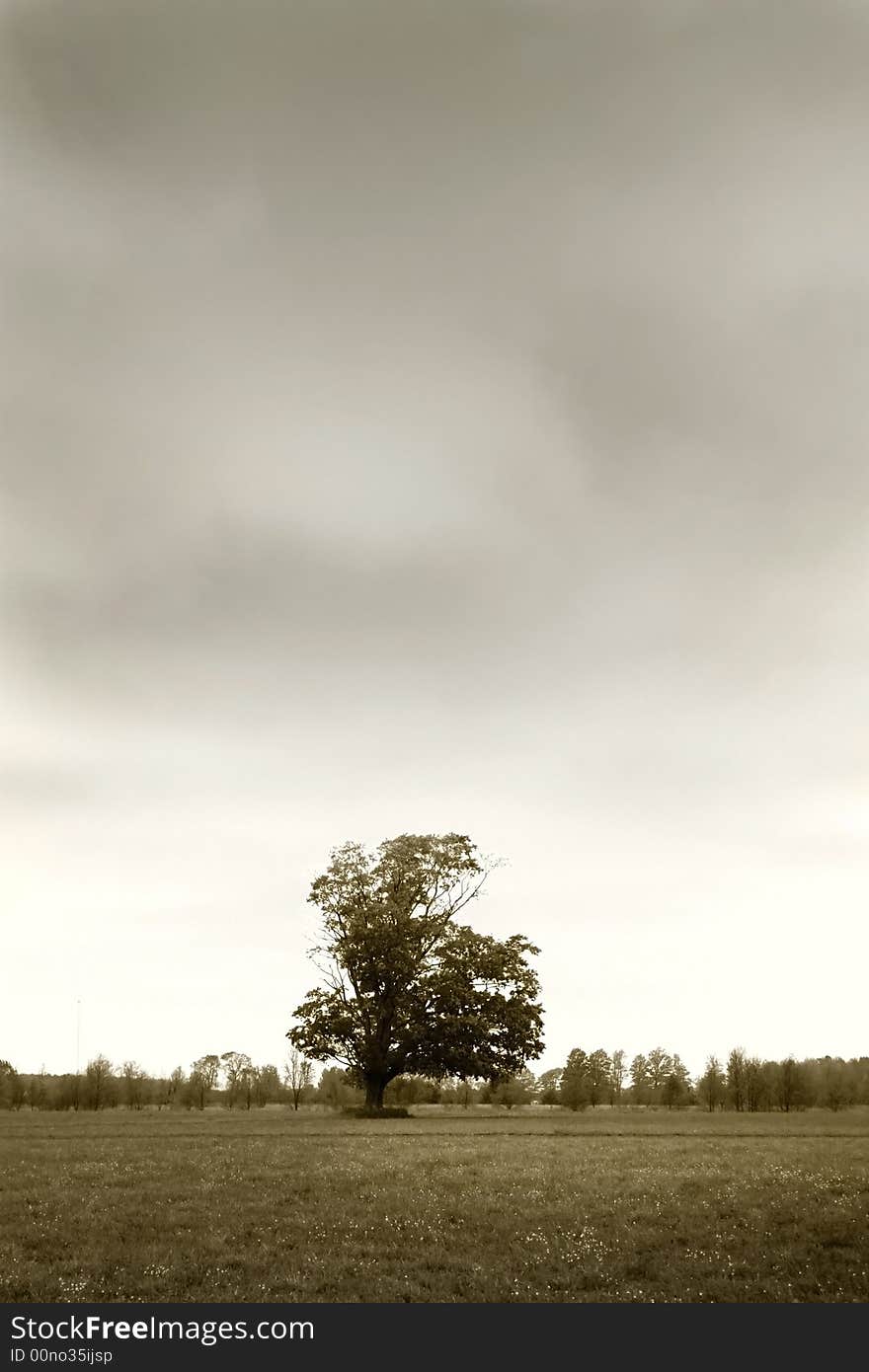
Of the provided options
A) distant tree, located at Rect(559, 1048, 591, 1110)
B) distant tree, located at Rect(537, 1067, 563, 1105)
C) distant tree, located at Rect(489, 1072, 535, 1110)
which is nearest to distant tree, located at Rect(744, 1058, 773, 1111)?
distant tree, located at Rect(559, 1048, 591, 1110)

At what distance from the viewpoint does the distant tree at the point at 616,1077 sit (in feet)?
481

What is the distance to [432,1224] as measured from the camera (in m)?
19.9

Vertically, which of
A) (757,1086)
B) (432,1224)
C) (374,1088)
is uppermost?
(432,1224)

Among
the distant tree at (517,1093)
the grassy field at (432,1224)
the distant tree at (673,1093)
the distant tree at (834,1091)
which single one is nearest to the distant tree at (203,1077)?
the distant tree at (517,1093)

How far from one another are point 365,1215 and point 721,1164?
11600 mm

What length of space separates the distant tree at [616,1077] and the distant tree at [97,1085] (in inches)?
2991

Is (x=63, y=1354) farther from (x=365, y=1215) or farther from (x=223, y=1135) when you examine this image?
(x=223, y=1135)

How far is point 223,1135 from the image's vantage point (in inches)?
1427

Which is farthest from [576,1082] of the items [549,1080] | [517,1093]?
[549,1080]

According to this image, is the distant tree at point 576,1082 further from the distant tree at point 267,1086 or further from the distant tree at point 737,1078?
the distant tree at point 267,1086

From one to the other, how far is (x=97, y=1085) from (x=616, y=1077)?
8927cm

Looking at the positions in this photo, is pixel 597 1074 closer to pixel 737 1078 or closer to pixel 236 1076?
pixel 737 1078

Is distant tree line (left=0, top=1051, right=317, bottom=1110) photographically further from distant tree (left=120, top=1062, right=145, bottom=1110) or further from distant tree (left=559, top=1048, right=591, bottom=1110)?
distant tree (left=559, top=1048, right=591, bottom=1110)

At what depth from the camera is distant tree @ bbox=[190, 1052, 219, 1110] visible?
136 m
